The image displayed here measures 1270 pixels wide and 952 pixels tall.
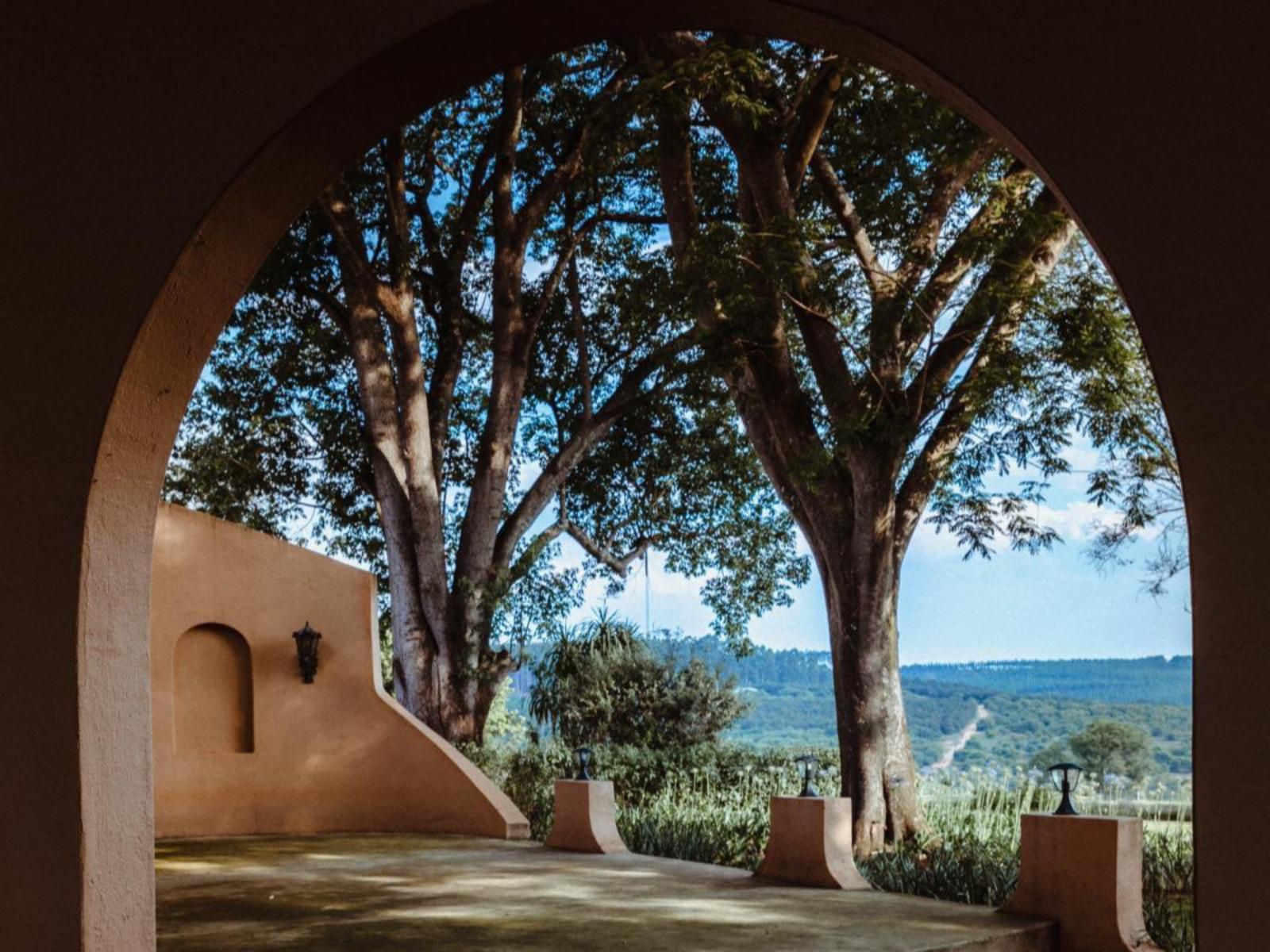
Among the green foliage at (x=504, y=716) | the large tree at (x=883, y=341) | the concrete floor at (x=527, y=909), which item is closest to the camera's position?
the concrete floor at (x=527, y=909)

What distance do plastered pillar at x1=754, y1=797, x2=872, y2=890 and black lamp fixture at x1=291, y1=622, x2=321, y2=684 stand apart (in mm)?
4975

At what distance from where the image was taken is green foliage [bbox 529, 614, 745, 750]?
15.9 metres

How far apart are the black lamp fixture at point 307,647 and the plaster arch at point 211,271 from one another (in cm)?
779

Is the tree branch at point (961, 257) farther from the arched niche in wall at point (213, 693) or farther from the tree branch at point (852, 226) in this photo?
the arched niche in wall at point (213, 693)

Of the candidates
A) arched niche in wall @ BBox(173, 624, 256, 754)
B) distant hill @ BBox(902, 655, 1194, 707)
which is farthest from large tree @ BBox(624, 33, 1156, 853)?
distant hill @ BBox(902, 655, 1194, 707)

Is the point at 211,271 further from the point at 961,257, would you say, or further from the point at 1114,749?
the point at 1114,749

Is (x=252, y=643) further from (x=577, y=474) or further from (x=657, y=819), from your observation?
(x=577, y=474)

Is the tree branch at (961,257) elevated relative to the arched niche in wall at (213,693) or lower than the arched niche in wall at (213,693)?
elevated

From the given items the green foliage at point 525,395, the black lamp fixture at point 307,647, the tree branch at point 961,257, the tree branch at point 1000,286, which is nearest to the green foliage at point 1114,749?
the green foliage at point 525,395

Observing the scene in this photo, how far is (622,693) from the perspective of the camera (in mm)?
16344

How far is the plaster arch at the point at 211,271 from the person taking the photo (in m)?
3.29

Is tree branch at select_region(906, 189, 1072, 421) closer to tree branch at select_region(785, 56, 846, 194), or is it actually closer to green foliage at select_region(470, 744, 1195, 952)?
tree branch at select_region(785, 56, 846, 194)

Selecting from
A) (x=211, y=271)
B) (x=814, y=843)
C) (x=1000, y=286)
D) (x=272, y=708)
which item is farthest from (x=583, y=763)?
(x=211, y=271)

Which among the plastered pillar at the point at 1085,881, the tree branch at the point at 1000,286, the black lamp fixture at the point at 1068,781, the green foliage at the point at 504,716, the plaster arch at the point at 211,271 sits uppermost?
the tree branch at the point at 1000,286
